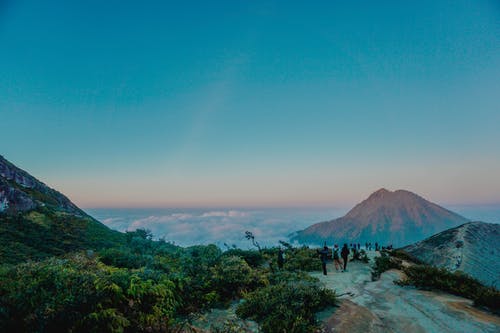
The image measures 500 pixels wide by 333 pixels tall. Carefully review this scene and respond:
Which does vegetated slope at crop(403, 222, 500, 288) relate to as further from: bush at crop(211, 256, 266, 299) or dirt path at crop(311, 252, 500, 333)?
bush at crop(211, 256, 266, 299)

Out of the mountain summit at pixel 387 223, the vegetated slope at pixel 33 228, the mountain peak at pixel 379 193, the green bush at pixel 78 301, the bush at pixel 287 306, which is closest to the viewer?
the green bush at pixel 78 301

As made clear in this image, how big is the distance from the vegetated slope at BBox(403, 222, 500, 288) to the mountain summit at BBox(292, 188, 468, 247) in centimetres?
9086

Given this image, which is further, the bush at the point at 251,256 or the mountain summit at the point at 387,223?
the mountain summit at the point at 387,223

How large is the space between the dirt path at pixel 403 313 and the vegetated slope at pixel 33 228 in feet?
75.6

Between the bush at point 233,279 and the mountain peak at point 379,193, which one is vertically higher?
the mountain peak at point 379,193

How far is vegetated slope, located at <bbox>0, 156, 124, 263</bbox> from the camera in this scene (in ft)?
75.0

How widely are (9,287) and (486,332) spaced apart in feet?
40.9

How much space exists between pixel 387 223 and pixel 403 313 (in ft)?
478

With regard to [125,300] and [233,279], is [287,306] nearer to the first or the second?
[233,279]

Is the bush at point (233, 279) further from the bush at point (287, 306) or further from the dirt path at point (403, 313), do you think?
the dirt path at point (403, 313)

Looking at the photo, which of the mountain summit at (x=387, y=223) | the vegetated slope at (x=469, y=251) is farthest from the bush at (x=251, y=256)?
the mountain summit at (x=387, y=223)

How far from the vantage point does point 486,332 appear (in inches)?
281

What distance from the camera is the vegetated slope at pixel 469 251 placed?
802 inches

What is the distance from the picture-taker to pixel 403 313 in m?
8.60
